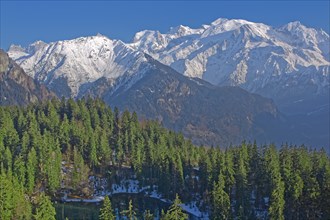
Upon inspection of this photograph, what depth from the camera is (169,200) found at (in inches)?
6678

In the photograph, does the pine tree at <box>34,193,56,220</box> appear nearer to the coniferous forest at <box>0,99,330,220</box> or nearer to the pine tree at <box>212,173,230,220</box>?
the coniferous forest at <box>0,99,330,220</box>

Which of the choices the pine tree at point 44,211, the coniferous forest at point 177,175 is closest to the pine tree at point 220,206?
the coniferous forest at point 177,175

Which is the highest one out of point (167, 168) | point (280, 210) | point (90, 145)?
point (90, 145)

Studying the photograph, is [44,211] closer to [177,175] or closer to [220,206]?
[220,206]

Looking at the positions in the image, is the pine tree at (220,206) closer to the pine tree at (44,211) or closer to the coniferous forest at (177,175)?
the coniferous forest at (177,175)

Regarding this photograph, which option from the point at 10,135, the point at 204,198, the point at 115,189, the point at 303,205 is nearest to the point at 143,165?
the point at 115,189

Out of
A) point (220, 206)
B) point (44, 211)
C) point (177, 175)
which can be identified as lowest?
point (44, 211)

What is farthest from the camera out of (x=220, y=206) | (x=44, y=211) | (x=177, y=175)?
(x=177, y=175)

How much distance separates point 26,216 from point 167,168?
58.3m

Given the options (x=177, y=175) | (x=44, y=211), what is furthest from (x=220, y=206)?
(x=44, y=211)

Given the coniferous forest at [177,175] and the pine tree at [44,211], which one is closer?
the pine tree at [44,211]

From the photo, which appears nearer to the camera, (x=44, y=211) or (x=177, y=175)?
(x=44, y=211)

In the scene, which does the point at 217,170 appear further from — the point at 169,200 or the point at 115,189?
the point at 115,189

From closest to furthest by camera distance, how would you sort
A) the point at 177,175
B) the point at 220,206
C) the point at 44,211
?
the point at 44,211 < the point at 220,206 < the point at 177,175
